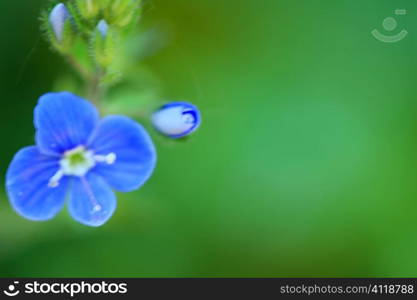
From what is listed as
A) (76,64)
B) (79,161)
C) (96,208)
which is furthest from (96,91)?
(96,208)

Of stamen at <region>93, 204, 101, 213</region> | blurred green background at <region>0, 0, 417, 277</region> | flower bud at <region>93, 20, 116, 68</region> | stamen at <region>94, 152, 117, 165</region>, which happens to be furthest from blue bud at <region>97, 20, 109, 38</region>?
blurred green background at <region>0, 0, 417, 277</region>

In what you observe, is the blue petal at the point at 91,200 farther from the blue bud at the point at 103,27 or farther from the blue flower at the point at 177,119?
the blue bud at the point at 103,27

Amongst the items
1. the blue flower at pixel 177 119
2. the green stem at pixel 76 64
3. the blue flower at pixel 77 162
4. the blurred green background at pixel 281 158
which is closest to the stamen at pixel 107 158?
the blue flower at pixel 77 162

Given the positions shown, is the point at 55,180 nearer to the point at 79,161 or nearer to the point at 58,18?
the point at 79,161

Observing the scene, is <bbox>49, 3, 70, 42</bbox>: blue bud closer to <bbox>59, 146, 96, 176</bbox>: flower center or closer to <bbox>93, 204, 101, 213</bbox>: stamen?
<bbox>59, 146, 96, 176</bbox>: flower center

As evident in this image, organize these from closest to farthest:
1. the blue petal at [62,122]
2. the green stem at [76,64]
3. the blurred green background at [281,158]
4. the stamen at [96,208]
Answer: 1. the blue petal at [62,122]
2. the stamen at [96,208]
3. the green stem at [76,64]
4. the blurred green background at [281,158]

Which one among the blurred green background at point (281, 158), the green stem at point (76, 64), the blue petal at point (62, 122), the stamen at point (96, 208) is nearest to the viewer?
the blue petal at point (62, 122)

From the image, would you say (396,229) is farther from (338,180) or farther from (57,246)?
(57,246)
